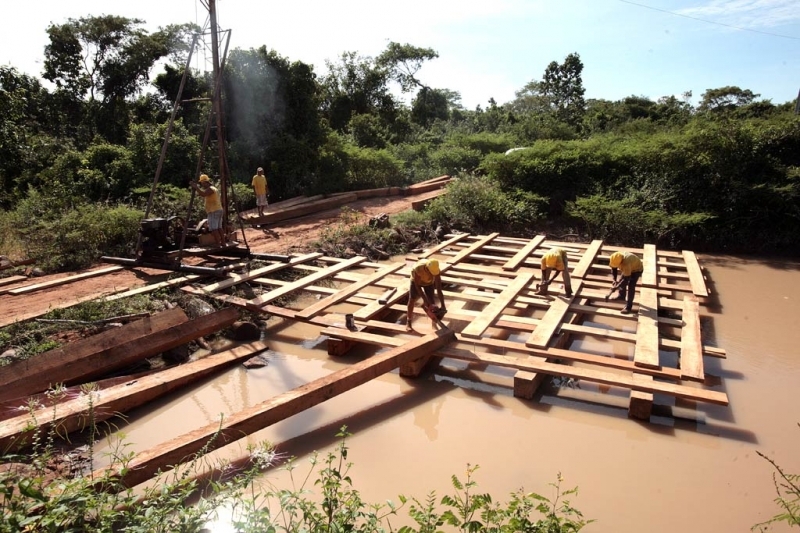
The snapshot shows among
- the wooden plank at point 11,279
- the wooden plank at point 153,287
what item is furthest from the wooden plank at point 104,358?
the wooden plank at point 11,279

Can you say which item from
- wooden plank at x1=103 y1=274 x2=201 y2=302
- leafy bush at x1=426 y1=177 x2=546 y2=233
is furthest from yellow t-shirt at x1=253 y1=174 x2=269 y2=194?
wooden plank at x1=103 y1=274 x2=201 y2=302

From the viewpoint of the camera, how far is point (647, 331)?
5.43m

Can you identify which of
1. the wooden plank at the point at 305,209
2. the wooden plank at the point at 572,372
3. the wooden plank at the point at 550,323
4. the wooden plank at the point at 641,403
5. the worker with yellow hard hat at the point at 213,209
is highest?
the worker with yellow hard hat at the point at 213,209

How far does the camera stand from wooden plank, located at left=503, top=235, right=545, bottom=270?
783 cm

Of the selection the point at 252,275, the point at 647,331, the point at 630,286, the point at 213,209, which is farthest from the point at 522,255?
the point at 213,209

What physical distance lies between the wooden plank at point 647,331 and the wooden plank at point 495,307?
1.48 metres

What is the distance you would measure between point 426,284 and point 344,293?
1598 millimetres

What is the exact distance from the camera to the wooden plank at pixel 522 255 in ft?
25.7

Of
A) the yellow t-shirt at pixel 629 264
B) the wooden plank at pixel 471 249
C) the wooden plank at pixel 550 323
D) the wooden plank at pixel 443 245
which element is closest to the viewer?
the wooden plank at pixel 550 323

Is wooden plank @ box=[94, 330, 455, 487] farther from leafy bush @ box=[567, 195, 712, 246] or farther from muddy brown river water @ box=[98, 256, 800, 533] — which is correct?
leafy bush @ box=[567, 195, 712, 246]

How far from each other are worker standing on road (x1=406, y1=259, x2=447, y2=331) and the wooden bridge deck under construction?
278mm

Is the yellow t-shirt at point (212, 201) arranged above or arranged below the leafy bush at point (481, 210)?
above

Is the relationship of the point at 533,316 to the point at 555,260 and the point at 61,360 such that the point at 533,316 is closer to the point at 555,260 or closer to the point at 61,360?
the point at 555,260

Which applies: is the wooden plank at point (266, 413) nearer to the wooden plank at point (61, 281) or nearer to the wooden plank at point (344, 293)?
the wooden plank at point (344, 293)
